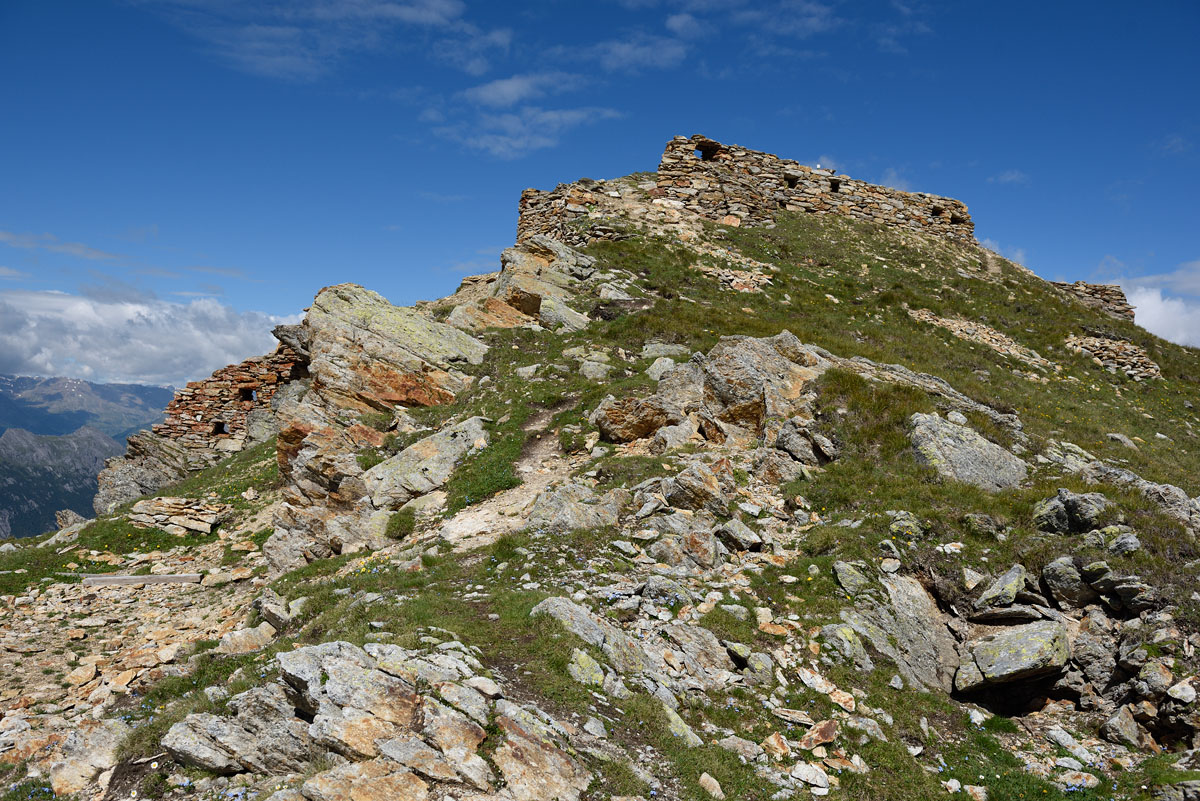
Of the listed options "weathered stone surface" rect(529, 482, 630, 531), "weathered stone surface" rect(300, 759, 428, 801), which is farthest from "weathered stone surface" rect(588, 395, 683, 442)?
"weathered stone surface" rect(300, 759, 428, 801)

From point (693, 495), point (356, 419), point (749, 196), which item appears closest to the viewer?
point (693, 495)

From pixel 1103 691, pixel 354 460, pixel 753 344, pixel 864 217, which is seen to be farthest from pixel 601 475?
pixel 864 217

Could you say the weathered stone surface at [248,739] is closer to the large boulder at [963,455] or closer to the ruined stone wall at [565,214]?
the large boulder at [963,455]

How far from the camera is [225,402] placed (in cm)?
3788

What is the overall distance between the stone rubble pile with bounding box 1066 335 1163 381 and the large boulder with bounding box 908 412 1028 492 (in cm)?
2850

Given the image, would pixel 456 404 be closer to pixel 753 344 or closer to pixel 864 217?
pixel 753 344

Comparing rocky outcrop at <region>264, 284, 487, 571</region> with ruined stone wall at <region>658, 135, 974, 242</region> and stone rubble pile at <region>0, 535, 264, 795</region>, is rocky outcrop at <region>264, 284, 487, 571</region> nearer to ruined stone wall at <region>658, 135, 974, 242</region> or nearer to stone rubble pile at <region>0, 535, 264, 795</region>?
stone rubble pile at <region>0, 535, 264, 795</region>

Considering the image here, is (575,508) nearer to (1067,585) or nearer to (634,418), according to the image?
(634,418)

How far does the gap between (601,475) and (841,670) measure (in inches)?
359

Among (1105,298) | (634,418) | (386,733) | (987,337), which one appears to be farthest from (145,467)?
(1105,298)

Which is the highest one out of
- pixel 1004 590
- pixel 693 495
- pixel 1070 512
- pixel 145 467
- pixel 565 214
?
pixel 565 214

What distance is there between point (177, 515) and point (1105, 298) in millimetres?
74419

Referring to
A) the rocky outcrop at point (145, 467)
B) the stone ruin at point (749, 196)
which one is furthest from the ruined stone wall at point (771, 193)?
the rocky outcrop at point (145, 467)

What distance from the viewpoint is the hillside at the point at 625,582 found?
835 cm
